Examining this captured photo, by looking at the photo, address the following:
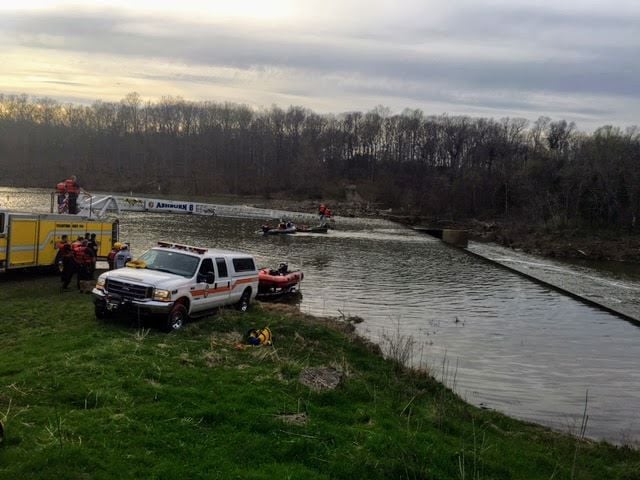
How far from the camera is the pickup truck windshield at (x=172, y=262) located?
1539cm

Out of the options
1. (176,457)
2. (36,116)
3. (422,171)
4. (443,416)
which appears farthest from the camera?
(36,116)

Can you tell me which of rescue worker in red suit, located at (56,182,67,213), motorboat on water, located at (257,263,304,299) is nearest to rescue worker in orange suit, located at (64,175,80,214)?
rescue worker in red suit, located at (56,182,67,213)

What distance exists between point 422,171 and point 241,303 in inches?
5425

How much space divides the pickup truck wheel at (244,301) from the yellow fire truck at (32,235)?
28.7 ft

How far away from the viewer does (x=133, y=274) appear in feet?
47.0

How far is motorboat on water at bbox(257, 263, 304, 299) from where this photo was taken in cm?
2361

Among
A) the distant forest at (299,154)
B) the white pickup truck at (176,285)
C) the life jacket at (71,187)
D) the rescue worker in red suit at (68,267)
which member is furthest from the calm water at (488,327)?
the distant forest at (299,154)

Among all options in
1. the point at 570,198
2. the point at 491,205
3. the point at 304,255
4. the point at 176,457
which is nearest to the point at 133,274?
the point at 176,457

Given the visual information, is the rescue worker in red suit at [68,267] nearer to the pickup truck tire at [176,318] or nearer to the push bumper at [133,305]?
the push bumper at [133,305]

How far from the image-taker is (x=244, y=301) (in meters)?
18.5

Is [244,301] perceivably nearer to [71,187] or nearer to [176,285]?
[176,285]

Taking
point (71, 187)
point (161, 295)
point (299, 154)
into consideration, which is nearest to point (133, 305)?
point (161, 295)

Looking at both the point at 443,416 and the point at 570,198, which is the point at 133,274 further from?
the point at 570,198

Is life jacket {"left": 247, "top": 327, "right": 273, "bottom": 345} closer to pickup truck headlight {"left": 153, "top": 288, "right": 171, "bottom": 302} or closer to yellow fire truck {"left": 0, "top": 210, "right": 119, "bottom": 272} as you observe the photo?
pickup truck headlight {"left": 153, "top": 288, "right": 171, "bottom": 302}
